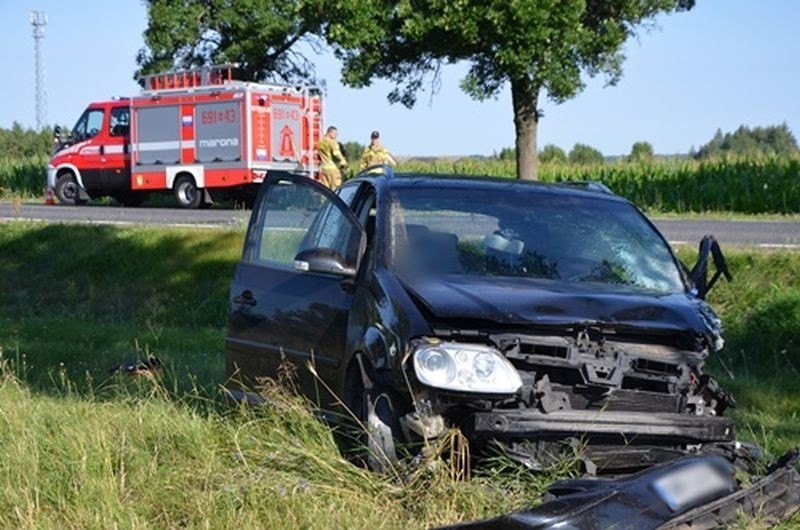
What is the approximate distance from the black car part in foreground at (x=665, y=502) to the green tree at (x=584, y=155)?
1203 inches

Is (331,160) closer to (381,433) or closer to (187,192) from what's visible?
(187,192)

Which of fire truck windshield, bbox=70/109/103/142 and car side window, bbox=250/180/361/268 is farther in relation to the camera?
fire truck windshield, bbox=70/109/103/142

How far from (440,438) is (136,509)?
1.47 meters

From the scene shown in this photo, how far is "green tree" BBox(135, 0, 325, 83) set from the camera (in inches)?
2029

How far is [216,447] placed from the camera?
23.4ft

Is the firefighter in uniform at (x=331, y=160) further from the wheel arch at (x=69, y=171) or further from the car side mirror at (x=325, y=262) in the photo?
the car side mirror at (x=325, y=262)

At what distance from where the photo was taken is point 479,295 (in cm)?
658

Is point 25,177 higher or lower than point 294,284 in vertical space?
higher

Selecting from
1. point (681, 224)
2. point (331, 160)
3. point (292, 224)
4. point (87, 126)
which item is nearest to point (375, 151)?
point (331, 160)

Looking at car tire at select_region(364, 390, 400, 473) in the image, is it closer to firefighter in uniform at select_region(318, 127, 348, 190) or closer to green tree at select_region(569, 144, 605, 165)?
firefighter in uniform at select_region(318, 127, 348, 190)

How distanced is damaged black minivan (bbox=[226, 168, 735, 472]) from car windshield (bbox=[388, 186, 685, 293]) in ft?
0.03

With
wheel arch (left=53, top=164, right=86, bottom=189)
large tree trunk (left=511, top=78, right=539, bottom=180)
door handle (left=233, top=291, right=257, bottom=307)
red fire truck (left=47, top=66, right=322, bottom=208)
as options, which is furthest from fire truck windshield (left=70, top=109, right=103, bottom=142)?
door handle (left=233, top=291, right=257, bottom=307)

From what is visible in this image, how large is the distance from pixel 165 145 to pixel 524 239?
2722 centimetres

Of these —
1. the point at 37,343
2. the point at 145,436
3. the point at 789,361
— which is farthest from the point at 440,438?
the point at 37,343
